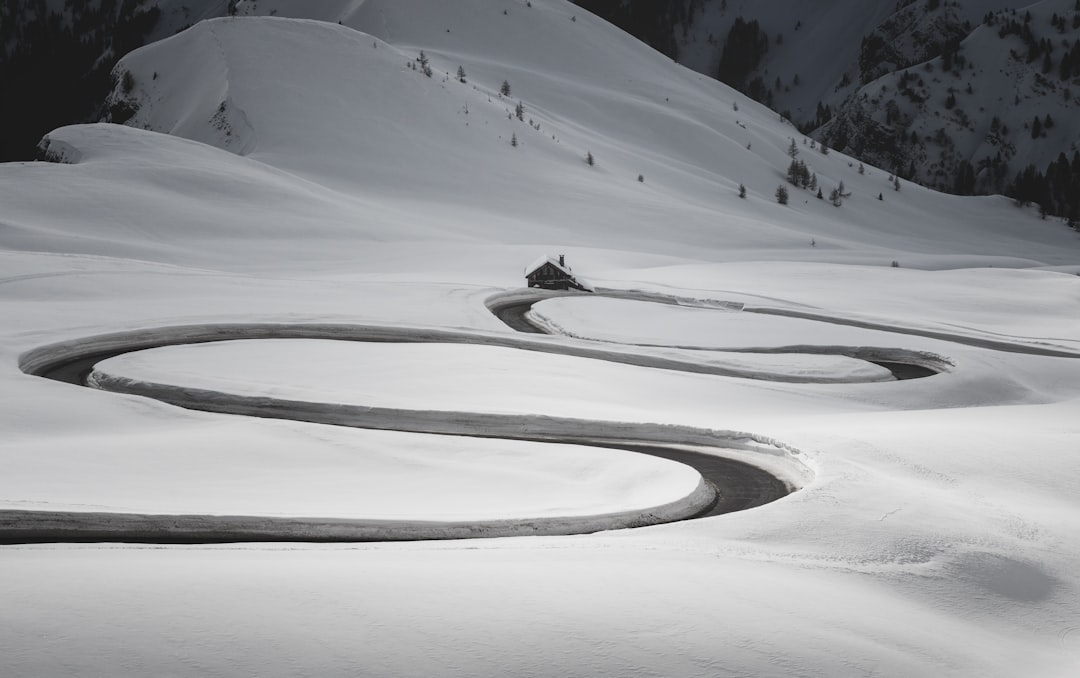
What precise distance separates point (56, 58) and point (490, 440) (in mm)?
158314

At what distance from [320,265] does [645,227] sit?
26.3 metres

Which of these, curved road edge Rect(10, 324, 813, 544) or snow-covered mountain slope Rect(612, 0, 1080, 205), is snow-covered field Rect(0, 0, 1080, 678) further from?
snow-covered mountain slope Rect(612, 0, 1080, 205)

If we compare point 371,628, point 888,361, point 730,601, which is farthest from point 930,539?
point 888,361

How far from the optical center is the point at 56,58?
15100 centimetres

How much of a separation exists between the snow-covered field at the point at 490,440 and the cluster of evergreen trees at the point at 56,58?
229 feet

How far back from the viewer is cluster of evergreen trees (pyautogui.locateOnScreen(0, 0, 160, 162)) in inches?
5128

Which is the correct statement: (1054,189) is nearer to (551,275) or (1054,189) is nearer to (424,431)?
(551,275)

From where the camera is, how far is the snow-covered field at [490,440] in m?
7.82

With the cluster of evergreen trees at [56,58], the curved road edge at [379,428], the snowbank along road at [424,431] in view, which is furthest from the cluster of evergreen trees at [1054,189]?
the cluster of evergreen trees at [56,58]

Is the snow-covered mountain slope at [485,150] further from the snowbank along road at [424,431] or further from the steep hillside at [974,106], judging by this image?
the steep hillside at [974,106]

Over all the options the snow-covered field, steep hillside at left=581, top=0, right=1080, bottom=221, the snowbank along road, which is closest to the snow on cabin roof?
the snow-covered field

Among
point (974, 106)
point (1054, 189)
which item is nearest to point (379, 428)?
point (1054, 189)

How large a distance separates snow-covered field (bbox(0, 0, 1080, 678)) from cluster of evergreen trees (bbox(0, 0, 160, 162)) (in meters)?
69.7

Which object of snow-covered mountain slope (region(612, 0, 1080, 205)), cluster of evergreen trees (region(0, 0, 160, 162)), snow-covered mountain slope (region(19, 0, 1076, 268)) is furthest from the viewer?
snow-covered mountain slope (region(612, 0, 1080, 205))
